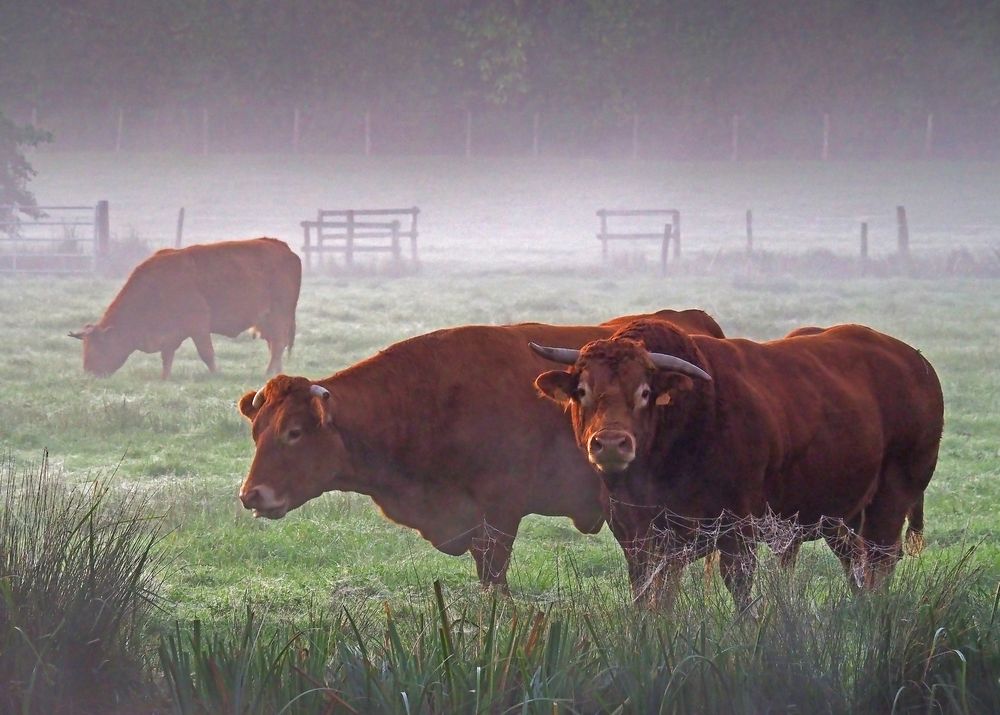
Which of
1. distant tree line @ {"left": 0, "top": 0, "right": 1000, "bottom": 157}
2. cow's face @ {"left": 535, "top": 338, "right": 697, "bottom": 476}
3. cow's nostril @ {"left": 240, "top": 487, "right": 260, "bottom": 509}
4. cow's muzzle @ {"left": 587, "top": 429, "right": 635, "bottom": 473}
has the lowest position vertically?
cow's nostril @ {"left": 240, "top": 487, "right": 260, "bottom": 509}

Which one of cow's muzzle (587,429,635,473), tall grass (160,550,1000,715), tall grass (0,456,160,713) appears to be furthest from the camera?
cow's muzzle (587,429,635,473)

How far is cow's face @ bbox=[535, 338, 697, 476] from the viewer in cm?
484

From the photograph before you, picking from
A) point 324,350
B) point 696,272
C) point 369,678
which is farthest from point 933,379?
point 696,272

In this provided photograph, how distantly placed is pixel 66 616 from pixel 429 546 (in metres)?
3.13

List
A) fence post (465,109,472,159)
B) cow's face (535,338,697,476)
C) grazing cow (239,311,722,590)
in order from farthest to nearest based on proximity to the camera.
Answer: fence post (465,109,472,159), grazing cow (239,311,722,590), cow's face (535,338,697,476)

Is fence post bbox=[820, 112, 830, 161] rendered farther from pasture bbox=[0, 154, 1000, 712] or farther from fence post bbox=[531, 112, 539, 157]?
pasture bbox=[0, 154, 1000, 712]

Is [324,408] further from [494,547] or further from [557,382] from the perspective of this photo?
[557,382]

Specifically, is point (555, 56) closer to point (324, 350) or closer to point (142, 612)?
point (324, 350)

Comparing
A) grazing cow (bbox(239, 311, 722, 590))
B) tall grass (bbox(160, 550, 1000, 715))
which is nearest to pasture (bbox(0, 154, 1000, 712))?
tall grass (bbox(160, 550, 1000, 715))

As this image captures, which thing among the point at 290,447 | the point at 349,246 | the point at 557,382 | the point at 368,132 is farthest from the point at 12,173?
the point at 557,382

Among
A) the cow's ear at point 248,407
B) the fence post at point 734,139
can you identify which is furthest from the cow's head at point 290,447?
the fence post at point 734,139

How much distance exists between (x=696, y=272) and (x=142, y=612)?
27058 mm

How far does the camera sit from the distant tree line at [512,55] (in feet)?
98.5

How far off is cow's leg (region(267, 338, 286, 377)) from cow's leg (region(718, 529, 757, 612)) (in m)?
9.43
